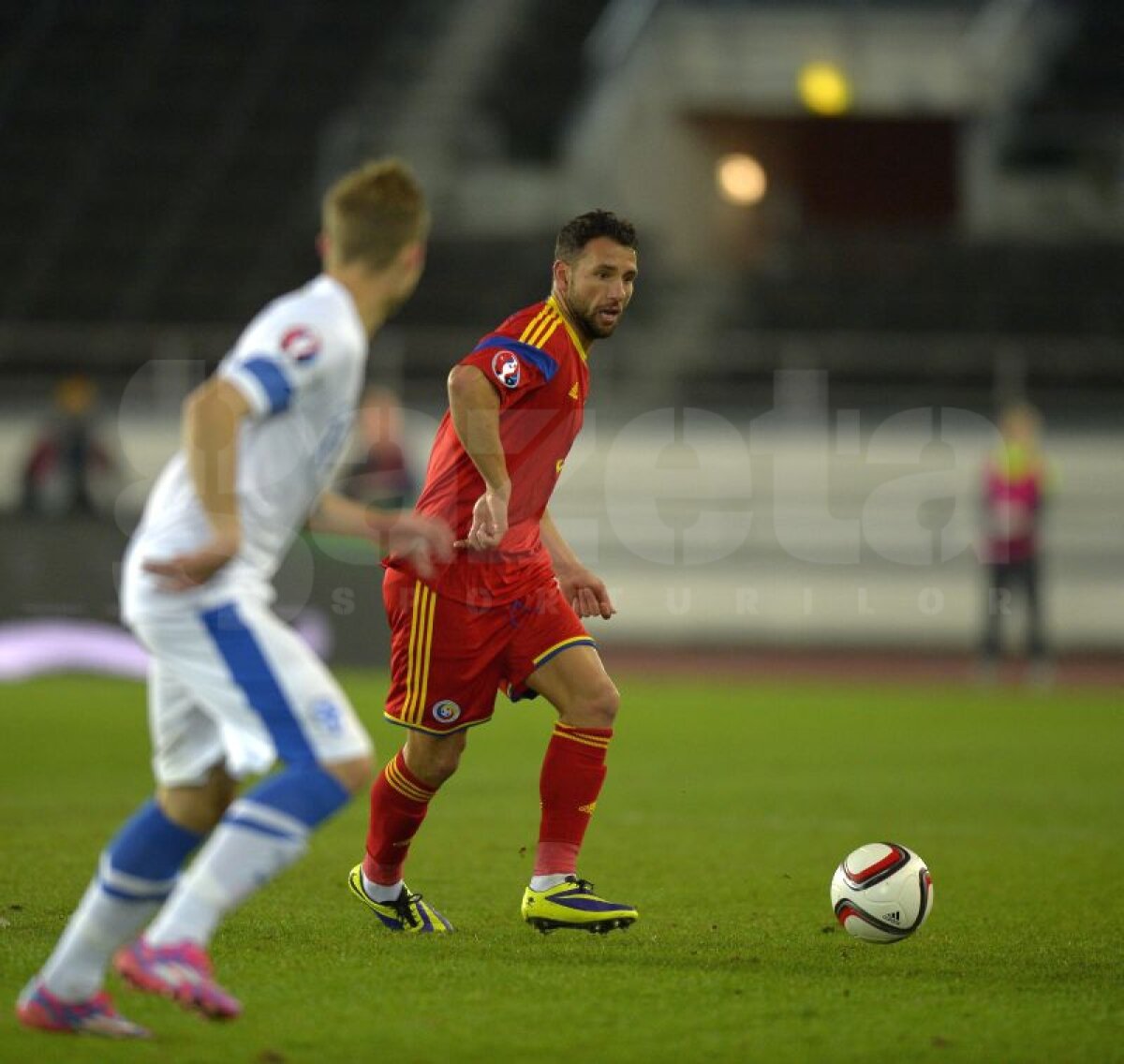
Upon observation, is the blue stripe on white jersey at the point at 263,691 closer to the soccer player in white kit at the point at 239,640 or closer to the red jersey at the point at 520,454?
the soccer player in white kit at the point at 239,640

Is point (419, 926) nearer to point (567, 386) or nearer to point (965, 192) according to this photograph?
point (567, 386)

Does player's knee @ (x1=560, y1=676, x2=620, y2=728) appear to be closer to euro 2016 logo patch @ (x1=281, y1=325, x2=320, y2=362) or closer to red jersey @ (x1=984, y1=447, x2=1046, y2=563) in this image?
euro 2016 logo patch @ (x1=281, y1=325, x2=320, y2=362)

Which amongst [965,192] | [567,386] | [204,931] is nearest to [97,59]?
[965,192]

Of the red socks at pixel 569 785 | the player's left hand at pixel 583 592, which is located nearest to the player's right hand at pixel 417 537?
the red socks at pixel 569 785

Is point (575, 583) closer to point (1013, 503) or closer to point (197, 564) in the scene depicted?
point (197, 564)

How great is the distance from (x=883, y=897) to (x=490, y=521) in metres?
1.61

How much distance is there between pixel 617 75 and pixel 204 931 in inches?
872

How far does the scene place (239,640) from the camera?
174 inches

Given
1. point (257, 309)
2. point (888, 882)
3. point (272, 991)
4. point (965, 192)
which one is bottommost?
point (272, 991)

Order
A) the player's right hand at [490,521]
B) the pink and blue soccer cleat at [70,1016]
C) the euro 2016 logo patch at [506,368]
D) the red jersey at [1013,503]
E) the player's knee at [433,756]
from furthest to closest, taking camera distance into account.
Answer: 1. the red jersey at [1013,503]
2. the player's knee at [433,756]
3. the euro 2016 logo patch at [506,368]
4. the player's right hand at [490,521]
5. the pink and blue soccer cleat at [70,1016]

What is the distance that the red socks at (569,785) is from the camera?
6062 mm

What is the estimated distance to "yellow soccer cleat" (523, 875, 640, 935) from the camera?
Result: 19.1ft

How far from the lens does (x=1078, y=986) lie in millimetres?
5297

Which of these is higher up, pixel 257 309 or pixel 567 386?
pixel 257 309
